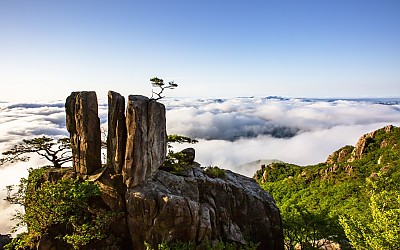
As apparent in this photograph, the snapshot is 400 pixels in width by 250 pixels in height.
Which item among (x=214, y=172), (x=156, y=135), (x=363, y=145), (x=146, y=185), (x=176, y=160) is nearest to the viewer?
(x=146, y=185)

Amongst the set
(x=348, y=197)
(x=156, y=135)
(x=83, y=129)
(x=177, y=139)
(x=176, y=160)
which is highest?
(x=83, y=129)

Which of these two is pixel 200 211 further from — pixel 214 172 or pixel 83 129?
pixel 83 129

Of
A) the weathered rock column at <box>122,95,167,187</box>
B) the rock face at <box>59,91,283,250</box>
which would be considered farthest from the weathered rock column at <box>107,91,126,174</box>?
the weathered rock column at <box>122,95,167,187</box>

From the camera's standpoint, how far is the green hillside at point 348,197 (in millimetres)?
26469

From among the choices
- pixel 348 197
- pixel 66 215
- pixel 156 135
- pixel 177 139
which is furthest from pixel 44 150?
pixel 348 197

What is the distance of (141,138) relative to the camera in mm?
29875

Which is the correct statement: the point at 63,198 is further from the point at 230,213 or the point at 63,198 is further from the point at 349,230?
the point at 349,230

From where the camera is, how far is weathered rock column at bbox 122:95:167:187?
29281mm

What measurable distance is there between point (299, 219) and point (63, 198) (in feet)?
119

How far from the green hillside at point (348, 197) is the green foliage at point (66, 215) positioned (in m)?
26.0

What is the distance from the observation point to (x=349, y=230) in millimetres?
26391

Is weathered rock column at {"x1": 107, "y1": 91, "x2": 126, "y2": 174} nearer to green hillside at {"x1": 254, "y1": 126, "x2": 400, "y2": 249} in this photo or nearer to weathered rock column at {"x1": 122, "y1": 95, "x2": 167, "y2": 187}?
weathered rock column at {"x1": 122, "y1": 95, "x2": 167, "y2": 187}

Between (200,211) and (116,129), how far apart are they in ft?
45.0

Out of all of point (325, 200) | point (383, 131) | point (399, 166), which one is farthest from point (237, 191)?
point (383, 131)
